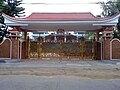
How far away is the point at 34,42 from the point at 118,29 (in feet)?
47.5

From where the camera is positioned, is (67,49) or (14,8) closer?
(67,49)

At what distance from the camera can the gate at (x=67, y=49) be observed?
1224 inches

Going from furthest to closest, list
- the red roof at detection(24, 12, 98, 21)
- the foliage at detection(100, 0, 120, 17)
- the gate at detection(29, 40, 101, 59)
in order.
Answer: the foliage at detection(100, 0, 120, 17) → the gate at detection(29, 40, 101, 59) → the red roof at detection(24, 12, 98, 21)

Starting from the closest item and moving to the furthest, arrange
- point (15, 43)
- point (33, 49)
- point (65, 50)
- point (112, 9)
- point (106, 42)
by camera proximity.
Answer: point (106, 42), point (15, 43), point (65, 50), point (33, 49), point (112, 9)

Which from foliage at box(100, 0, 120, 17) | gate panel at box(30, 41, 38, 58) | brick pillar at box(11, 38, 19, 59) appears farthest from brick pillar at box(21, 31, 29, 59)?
foliage at box(100, 0, 120, 17)

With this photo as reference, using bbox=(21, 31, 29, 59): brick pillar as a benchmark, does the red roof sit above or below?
above

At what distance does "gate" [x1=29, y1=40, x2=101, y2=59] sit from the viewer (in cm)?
3108

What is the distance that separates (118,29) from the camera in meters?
41.5

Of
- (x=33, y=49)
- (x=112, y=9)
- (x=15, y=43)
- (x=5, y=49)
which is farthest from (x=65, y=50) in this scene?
(x=112, y=9)

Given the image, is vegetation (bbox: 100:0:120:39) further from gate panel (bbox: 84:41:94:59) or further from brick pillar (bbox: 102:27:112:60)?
brick pillar (bbox: 102:27:112:60)

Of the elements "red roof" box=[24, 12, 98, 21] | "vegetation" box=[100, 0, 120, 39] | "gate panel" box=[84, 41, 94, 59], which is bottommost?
"gate panel" box=[84, 41, 94, 59]

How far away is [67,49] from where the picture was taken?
103ft

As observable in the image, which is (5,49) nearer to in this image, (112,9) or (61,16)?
(61,16)

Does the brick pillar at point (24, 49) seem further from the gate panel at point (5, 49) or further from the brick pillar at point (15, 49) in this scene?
the gate panel at point (5, 49)
